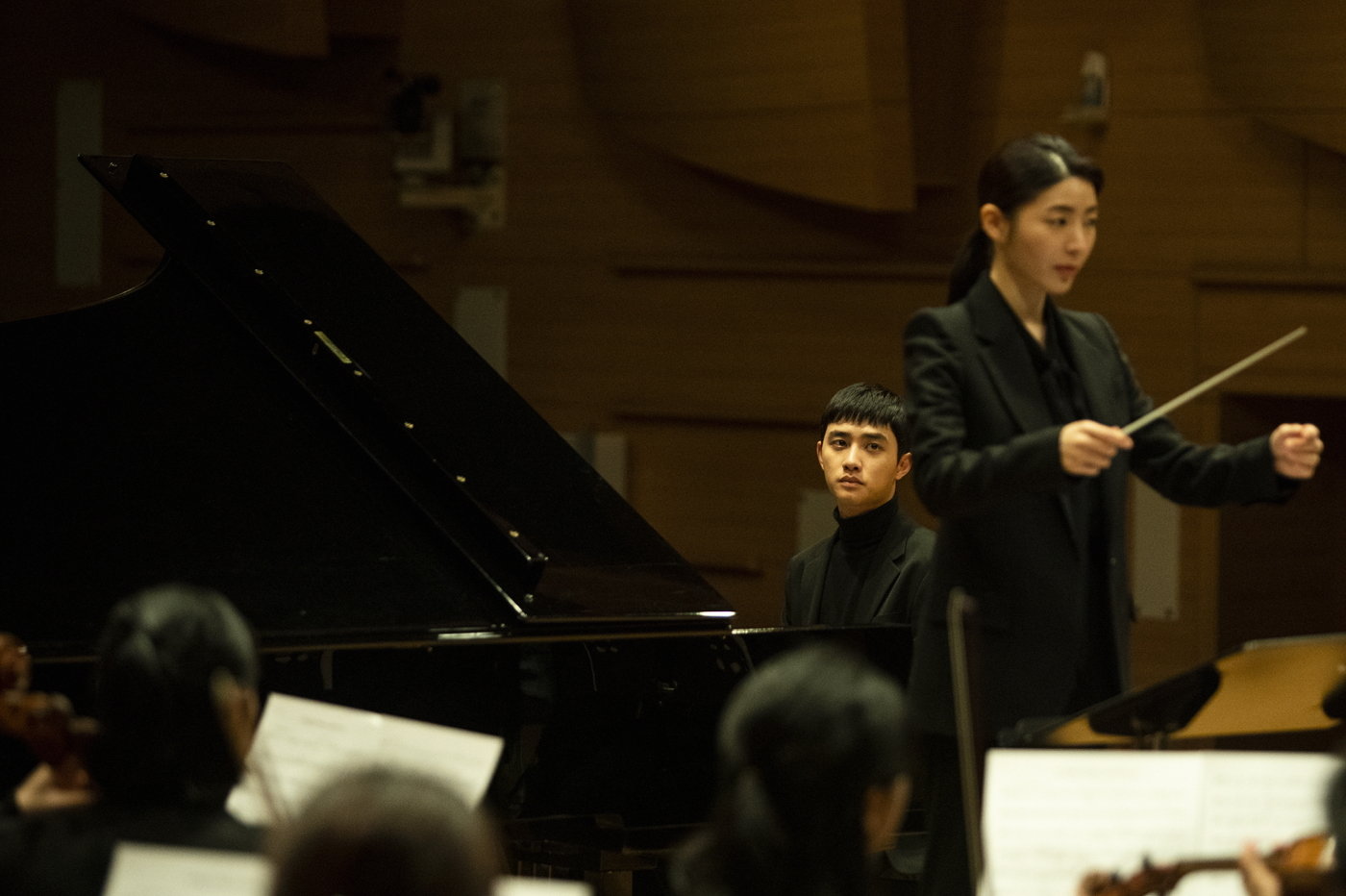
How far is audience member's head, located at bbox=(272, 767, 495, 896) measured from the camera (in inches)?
43.2

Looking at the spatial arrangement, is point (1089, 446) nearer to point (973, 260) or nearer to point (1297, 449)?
point (1297, 449)

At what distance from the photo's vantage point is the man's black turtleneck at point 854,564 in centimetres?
317

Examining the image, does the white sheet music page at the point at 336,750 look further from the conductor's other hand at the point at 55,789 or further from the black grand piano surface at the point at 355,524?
the black grand piano surface at the point at 355,524

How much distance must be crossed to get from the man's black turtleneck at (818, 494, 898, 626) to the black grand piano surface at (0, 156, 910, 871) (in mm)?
267

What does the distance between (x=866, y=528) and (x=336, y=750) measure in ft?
4.86

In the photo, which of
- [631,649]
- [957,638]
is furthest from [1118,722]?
[631,649]

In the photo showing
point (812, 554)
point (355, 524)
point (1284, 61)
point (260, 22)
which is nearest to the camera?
point (355, 524)

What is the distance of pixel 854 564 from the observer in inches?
127

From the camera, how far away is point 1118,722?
5.98 feet

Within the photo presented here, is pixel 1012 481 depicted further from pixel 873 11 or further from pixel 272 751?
pixel 873 11

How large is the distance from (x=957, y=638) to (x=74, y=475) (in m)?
1.80

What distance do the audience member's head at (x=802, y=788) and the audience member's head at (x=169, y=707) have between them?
16.9 inches

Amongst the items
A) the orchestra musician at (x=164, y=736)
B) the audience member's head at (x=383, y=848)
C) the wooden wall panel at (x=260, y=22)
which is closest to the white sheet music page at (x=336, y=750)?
the orchestra musician at (x=164, y=736)

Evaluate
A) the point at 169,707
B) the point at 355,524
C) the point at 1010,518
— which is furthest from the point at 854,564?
the point at 169,707
